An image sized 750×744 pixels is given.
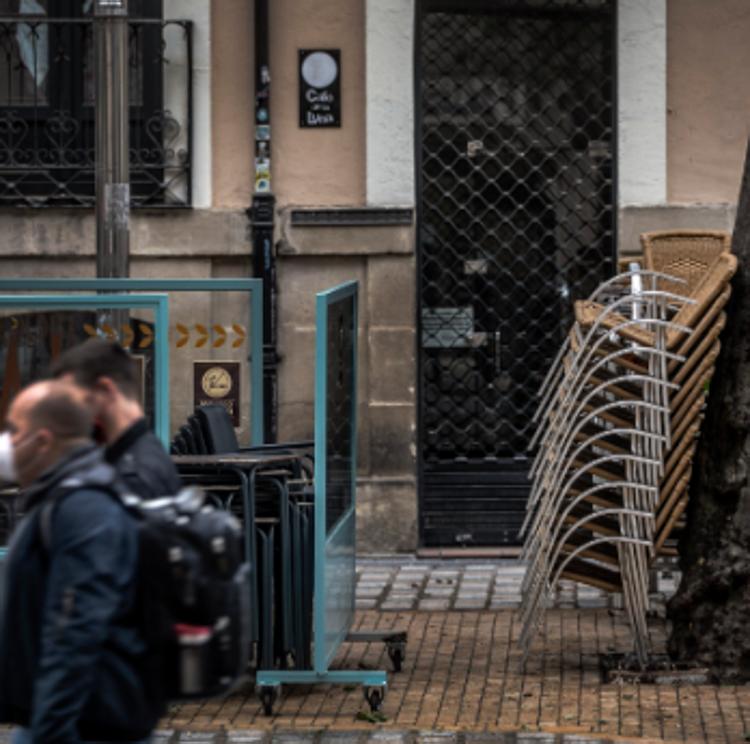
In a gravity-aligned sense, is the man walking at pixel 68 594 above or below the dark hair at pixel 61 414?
below

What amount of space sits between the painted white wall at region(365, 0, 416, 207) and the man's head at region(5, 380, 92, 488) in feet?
30.9

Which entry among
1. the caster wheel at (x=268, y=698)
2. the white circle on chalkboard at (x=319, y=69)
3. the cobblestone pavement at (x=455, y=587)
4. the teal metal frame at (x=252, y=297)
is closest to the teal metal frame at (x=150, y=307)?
the teal metal frame at (x=252, y=297)

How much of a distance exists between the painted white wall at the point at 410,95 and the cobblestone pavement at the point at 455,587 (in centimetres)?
249

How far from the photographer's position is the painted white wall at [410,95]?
1427 cm

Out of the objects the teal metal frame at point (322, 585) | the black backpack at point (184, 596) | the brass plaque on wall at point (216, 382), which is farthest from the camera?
the brass plaque on wall at point (216, 382)

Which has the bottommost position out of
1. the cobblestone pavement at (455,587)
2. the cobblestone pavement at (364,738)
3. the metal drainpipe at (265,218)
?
the cobblestone pavement at (364,738)

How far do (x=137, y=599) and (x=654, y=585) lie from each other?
7.69 m

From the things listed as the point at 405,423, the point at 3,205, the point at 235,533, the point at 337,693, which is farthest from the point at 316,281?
the point at 235,533

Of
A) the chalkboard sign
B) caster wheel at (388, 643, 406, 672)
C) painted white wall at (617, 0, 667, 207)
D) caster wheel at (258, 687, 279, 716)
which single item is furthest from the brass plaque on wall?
painted white wall at (617, 0, 667, 207)

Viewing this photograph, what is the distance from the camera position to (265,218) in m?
14.2

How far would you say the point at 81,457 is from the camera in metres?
4.91

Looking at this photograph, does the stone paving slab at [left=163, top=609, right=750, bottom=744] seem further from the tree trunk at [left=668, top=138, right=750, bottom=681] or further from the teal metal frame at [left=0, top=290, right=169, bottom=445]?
the teal metal frame at [left=0, top=290, right=169, bottom=445]

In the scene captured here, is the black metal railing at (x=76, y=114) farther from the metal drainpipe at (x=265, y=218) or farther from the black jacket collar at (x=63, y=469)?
the black jacket collar at (x=63, y=469)

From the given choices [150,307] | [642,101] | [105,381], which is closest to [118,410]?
[105,381]
